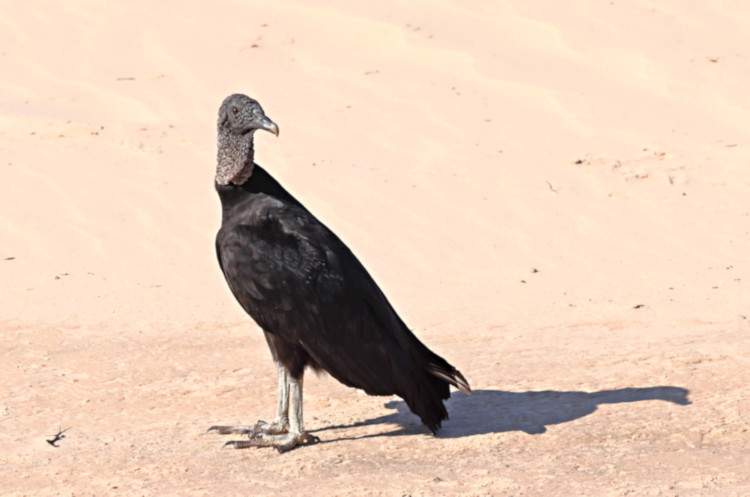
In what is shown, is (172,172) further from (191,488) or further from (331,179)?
(191,488)

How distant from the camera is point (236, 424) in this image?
5.12 metres

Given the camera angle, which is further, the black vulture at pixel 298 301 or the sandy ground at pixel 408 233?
the sandy ground at pixel 408 233

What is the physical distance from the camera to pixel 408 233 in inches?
322

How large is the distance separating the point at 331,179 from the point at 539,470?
484 centimetres

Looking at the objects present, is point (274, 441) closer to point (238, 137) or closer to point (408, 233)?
point (238, 137)

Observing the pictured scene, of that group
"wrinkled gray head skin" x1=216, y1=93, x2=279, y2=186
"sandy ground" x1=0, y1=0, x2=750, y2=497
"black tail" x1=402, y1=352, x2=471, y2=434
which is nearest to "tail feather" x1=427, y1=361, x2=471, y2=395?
"black tail" x1=402, y1=352, x2=471, y2=434

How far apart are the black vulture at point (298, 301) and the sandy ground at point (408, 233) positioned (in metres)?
0.25

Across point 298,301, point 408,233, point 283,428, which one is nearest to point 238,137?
point 298,301

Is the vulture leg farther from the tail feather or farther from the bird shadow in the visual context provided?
the tail feather

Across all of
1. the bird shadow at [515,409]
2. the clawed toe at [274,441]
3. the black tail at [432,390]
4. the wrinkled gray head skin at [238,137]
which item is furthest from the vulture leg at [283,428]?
the wrinkled gray head skin at [238,137]

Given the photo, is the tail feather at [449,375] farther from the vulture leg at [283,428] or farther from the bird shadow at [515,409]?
the vulture leg at [283,428]

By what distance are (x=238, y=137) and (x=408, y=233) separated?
11.5 ft

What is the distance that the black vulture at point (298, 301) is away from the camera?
179 inches

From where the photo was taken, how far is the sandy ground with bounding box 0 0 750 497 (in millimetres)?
4688
